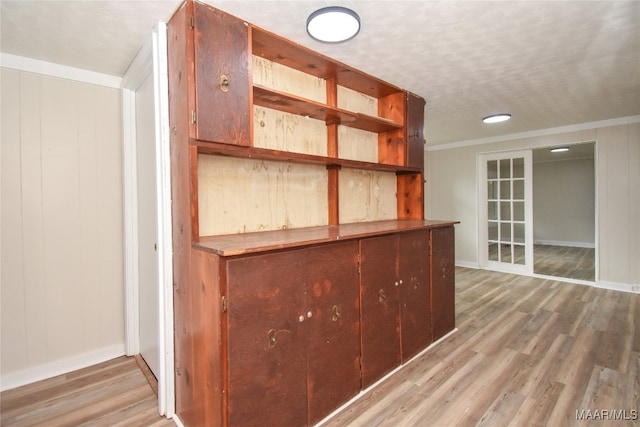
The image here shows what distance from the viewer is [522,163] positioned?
493 centimetres

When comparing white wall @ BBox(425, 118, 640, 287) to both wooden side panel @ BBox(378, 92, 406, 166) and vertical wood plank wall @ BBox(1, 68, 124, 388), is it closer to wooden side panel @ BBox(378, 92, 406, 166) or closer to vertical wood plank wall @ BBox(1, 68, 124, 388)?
wooden side panel @ BBox(378, 92, 406, 166)

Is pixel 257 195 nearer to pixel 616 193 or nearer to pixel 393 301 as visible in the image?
pixel 393 301

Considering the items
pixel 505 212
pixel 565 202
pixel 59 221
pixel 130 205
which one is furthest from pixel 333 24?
pixel 565 202

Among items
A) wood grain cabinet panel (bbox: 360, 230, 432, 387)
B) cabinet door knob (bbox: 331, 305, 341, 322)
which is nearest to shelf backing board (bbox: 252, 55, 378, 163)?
wood grain cabinet panel (bbox: 360, 230, 432, 387)

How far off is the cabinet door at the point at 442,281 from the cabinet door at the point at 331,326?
1.02 metres

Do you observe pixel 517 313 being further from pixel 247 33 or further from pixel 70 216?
pixel 70 216

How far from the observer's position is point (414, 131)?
2.80 metres

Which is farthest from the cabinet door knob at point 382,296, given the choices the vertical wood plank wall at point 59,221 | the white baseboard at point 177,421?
the vertical wood plank wall at point 59,221

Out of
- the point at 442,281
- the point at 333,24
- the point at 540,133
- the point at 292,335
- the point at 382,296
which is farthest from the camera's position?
the point at 540,133

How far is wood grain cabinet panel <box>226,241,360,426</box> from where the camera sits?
1325 mm

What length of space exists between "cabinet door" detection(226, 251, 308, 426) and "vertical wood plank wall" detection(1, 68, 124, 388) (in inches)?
67.5

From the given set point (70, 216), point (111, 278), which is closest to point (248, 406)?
point (111, 278)

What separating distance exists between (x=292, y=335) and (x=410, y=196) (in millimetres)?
1972

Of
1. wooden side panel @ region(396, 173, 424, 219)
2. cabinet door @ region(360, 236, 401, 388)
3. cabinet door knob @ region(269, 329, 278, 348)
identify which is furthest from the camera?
wooden side panel @ region(396, 173, 424, 219)
